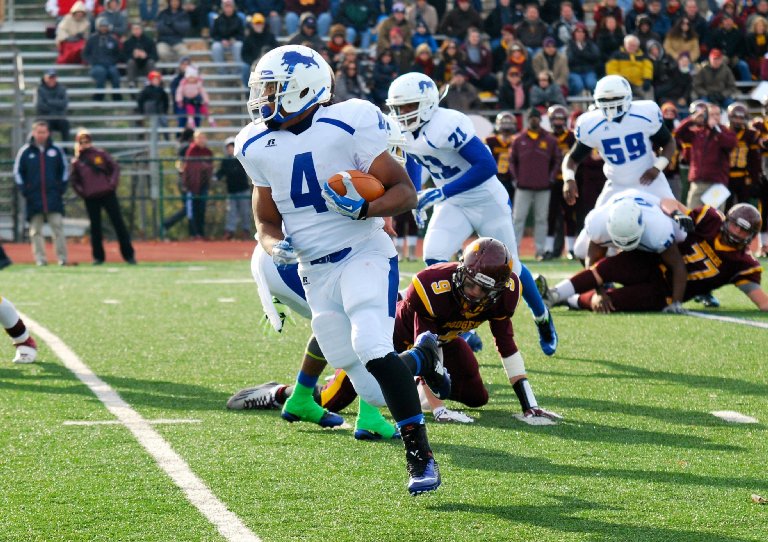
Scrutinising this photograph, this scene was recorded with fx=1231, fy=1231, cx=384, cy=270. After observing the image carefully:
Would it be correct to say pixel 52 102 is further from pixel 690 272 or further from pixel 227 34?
pixel 690 272

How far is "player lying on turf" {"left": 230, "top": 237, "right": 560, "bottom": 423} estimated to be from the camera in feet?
15.6

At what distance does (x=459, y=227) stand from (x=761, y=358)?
1921 mm

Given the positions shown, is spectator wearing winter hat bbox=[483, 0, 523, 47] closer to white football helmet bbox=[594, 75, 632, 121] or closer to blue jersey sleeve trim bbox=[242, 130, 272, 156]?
white football helmet bbox=[594, 75, 632, 121]

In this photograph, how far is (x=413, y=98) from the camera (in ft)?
23.1

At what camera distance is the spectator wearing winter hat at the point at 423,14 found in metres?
18.8

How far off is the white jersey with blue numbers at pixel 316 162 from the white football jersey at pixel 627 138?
17.1 ft

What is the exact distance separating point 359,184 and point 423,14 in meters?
15.1

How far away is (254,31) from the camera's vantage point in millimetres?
18078

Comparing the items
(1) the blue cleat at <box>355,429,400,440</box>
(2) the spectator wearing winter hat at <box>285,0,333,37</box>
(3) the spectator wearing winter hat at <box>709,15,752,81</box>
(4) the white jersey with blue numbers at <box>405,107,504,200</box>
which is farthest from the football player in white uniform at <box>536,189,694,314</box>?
(3) the spectator wearing winter hat at <box>709,15,752,81</box>

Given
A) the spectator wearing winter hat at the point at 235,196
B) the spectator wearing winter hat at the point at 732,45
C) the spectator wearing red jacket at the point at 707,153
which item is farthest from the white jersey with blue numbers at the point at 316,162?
the spectator wearing winter hat at the point at 732,45

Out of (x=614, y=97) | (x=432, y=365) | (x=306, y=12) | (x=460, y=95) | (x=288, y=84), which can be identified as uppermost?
(x=306, y=12)

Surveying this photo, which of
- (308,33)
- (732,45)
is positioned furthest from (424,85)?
(732,45)

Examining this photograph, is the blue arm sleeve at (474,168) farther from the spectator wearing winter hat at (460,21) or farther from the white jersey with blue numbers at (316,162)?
the spectator wearing winter hat at (460,21)

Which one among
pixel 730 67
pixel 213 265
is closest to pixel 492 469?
pixel 213 265
